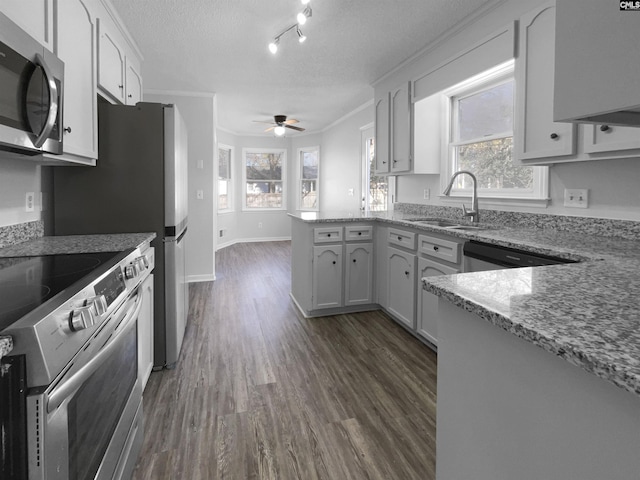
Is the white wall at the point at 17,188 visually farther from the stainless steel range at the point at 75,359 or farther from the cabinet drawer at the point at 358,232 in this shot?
the cabinet drawer at the point at 358,232

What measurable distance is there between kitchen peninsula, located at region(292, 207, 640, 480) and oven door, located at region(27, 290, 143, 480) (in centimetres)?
90

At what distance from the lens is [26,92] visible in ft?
4.31

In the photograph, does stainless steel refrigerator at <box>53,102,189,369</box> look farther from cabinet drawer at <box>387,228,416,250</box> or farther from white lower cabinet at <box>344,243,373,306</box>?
cabinet drawer at <box>387,228,416,250</box>

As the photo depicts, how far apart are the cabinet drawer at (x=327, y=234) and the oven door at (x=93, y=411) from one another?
6.18 ft

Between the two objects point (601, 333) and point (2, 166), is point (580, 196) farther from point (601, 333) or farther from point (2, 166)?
point (2, 166)

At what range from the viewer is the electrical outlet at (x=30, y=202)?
1.93m

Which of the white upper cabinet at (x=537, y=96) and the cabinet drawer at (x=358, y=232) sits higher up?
the white upper cabinet at (x=537, y=96)

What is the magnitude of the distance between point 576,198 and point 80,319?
2.54 metres

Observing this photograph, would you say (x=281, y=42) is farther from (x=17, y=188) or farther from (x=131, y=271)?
(x=131, y=271)

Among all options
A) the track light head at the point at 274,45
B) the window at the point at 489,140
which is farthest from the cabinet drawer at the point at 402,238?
the track light head at the point at 274,45

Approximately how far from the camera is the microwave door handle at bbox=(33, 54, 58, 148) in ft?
4.50

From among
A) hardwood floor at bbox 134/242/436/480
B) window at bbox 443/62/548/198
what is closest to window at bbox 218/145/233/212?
hardwood floor at bbox 134/242/436/480

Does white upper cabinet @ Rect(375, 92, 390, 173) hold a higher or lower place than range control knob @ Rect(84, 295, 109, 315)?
higher

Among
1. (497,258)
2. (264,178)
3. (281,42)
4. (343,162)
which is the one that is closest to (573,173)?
(497,258)
